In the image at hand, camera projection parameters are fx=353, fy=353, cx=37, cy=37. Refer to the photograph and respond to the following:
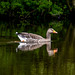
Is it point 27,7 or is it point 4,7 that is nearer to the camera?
point 4,7

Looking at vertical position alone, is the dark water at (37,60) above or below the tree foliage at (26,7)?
below

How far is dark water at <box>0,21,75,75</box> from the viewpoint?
395 inches

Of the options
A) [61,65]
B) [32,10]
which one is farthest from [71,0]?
[61,65]

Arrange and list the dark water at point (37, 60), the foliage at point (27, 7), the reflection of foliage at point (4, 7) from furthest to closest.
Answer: the reflection of foliage at point (4, 7), the foliage at point (27, 7), the dark water at point (37, 60)

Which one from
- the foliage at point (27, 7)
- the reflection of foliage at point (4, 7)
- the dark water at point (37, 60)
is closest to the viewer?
the dark water at point (37, 60)

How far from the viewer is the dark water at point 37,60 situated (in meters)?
10.0

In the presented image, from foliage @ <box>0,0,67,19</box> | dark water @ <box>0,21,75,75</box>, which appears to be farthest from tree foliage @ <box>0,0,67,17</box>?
dark water @ <box>0,21,75,75</box>

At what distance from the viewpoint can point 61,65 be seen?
1104 cm

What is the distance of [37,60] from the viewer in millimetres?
11859

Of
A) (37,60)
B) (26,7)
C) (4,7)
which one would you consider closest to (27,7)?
(26,7)

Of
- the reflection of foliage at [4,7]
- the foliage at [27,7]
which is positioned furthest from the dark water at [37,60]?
the reflection of foliage at [4,7]

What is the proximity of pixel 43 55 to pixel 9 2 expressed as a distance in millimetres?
27834

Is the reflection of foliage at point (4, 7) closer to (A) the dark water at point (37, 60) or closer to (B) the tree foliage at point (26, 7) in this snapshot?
(B) the tree foliage at point (26, 7)

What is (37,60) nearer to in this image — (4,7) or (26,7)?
(4,7)
